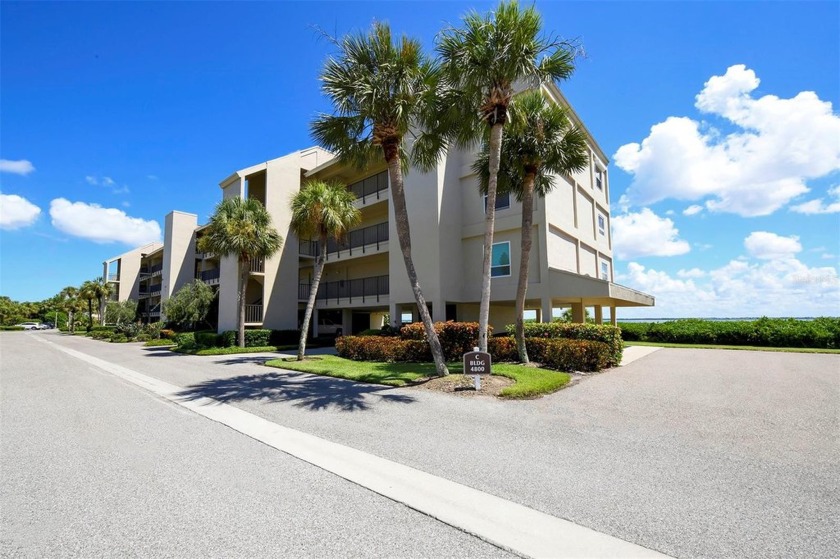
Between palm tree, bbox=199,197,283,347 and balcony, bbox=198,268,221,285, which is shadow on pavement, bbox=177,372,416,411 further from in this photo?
balcony, bbox=198,268,221,285

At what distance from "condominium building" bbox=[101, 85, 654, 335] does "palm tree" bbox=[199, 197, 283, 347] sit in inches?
109

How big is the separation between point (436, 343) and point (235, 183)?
2199cm

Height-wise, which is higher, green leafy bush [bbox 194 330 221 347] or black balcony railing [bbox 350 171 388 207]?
black balcony railing [bbox 350 171 388 207]

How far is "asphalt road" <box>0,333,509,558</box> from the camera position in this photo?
11.1 ft

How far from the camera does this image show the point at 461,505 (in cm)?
406

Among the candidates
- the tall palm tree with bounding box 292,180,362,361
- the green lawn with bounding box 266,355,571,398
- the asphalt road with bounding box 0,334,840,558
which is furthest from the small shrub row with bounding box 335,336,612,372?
the tall palm tree with bounding box 292,180,362,361

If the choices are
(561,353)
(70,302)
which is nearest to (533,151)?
(561,353)

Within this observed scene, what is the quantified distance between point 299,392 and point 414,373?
12.1 ft

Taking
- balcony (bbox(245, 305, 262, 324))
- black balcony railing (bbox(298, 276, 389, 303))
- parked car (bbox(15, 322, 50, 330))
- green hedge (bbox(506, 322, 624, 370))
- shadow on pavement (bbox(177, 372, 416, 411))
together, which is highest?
black balcony railing (bbox(298, 276, 389, 303))

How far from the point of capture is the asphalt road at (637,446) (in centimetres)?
369

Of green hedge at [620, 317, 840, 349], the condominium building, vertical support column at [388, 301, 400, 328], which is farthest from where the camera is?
green hedge at [620, 317, 840, 349]

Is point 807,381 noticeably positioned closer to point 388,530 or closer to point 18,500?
point 388,530

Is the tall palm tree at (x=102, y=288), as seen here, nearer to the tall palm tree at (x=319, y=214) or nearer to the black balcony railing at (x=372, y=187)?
the black balcony railing at (x=372, y=187)

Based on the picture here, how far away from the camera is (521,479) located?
471 centimetres
